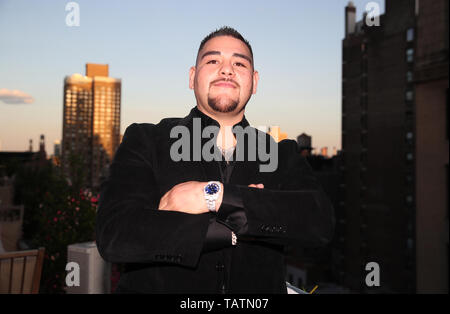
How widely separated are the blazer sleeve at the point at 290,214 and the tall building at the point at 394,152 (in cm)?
3965

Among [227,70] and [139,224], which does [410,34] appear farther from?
[139,224]

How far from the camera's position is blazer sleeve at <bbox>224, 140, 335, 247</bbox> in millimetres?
1876

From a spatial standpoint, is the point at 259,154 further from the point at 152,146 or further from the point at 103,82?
Result: the point at 103,82

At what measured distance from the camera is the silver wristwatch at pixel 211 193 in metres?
1.84

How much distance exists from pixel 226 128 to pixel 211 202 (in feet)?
1.78

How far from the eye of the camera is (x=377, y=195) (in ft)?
176

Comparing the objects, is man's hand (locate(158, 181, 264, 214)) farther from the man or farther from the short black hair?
the short black hair

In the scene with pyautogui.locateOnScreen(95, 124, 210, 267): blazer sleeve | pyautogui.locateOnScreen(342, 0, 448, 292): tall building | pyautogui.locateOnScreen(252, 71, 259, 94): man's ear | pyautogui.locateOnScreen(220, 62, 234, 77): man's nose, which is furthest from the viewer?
pyautogui.locateOnScreen(342, 0, 448, 292): tall building

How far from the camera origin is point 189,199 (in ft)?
6.10

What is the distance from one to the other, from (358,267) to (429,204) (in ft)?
57.7

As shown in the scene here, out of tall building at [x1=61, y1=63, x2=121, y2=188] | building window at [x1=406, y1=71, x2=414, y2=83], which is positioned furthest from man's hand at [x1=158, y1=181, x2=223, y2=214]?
tall building at [x1=61, y1=63, x2=121, y2=188]

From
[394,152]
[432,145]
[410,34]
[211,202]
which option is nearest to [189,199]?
[211,202]

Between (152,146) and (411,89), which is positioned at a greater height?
(411,89)
